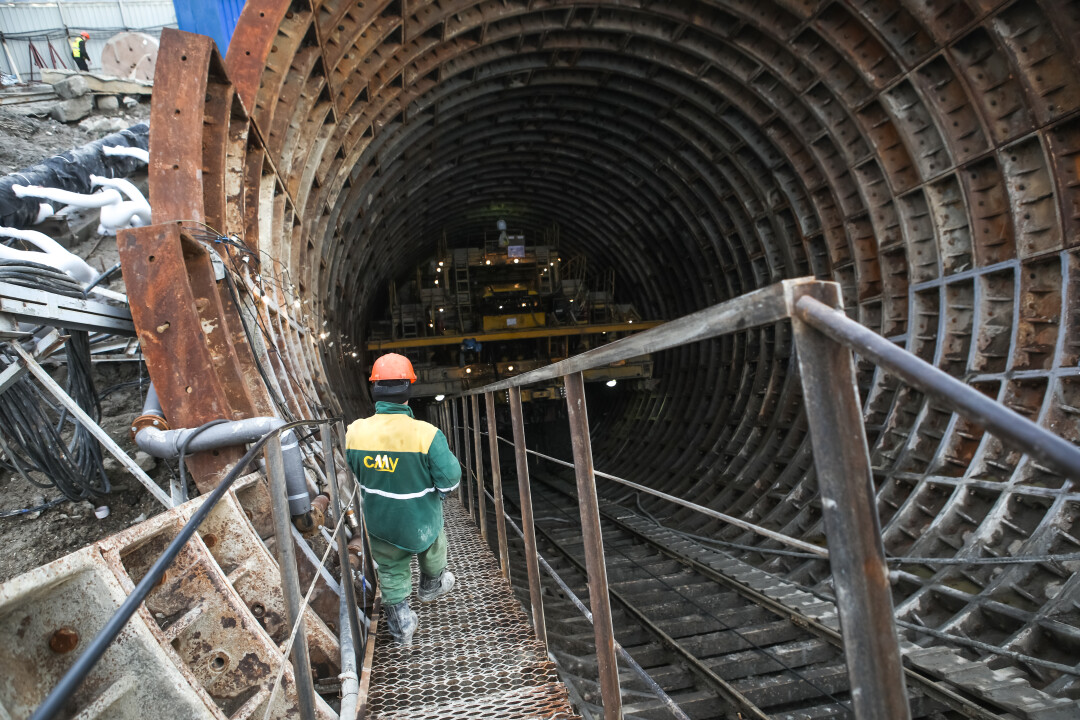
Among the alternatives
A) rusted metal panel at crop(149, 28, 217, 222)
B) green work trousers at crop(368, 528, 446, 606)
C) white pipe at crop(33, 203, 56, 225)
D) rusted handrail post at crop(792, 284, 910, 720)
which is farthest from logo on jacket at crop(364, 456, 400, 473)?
white pipe at crop(33, 203, 56, 225)

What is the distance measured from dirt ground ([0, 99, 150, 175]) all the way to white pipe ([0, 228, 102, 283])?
4386 mm

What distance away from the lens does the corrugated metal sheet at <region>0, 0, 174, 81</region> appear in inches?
858

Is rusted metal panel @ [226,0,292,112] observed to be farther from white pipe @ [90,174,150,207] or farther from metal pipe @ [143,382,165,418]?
metal pipe @ [143,382,165,418]

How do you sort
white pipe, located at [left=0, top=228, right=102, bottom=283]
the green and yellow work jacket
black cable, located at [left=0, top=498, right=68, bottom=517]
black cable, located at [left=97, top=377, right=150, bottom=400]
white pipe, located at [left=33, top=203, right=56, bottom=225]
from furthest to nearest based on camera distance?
white pipe, located at [left=33, top=203, right=56, bottom=225] → black cable, located at [left=97, top=377, right=150, bottom=400] → white pipe, located at [left=0, top=228, right=102, bottom=283] → black cable, located at [left=0, top=498, right=68, bottom=517] → the green and yellow work jacket

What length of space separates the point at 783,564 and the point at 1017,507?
9.21ft

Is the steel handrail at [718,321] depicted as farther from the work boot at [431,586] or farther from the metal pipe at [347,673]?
the work boot at [431,586]

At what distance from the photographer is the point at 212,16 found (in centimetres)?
869

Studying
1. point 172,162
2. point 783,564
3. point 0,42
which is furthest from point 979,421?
point 0,42

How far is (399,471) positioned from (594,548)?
1.49 m

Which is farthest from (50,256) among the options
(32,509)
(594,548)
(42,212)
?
(594,548)

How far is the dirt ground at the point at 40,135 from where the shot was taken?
9509 millimetres

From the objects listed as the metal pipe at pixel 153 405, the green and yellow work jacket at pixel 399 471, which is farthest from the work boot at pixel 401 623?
the metal pipe at pixel 153 405

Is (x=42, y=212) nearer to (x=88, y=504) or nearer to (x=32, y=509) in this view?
(x=32, y=509)

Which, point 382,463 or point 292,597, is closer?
point 292,597
